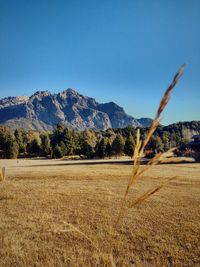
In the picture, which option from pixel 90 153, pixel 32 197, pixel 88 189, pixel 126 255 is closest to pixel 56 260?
pixel 126 255

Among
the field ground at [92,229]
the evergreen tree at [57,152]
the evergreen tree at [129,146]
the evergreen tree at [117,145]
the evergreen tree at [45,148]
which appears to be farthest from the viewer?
the evergreen tree at [45,148]

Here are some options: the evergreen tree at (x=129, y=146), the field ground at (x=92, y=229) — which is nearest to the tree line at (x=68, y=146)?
the evergreen tree at (x=129, y=146)

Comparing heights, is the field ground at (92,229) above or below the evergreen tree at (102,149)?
below

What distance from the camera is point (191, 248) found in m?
8.45

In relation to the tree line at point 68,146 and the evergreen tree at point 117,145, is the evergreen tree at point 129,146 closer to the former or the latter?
the tree line at point 68,146

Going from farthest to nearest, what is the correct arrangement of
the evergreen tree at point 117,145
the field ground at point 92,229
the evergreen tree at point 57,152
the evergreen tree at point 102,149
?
the evergreen tree at point 57,152, the evergreen tree at point 102,149, the evergreen tree at point 117,145, the field ground at point 92,229

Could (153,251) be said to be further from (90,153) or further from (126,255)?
(90,153)

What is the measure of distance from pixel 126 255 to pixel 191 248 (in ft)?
7.47

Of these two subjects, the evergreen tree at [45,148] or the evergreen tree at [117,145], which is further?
the evergreen tree at [45,148]

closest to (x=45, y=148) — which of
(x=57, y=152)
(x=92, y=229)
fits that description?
(x=57, y=152)

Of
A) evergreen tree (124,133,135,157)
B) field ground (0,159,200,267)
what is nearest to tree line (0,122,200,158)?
evergreen tree (124,133,135,157)

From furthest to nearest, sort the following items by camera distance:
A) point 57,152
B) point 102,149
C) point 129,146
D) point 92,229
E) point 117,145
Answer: point 57,152, point 102,149, point 117,145, point 129,146, point 92,229

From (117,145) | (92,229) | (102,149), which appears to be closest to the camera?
(92,229)

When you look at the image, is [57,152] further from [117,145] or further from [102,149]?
[117,145]
